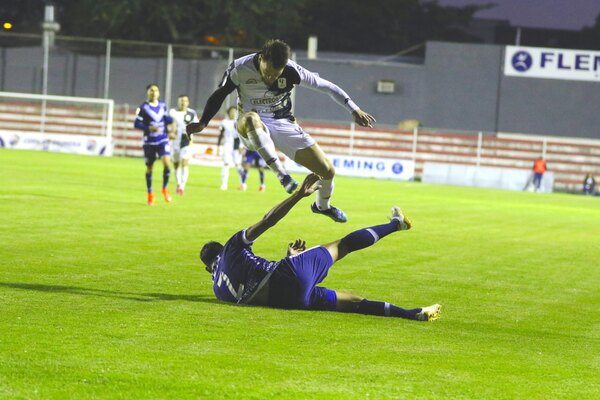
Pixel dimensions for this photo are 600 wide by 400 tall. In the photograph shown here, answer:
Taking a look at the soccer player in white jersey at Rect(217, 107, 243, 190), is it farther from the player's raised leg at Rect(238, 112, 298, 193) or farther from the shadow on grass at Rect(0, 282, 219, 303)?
the shadow on grass at Rect(0, 282, 219, 303)

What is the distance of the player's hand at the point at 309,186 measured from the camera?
1105 cm

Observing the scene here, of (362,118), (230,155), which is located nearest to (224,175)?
(230,155)

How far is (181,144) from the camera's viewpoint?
1121 inches

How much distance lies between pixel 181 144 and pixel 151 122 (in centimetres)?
356

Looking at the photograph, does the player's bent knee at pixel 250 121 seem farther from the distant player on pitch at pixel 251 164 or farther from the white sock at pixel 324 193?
the distant player on pitch at pixel 251 164

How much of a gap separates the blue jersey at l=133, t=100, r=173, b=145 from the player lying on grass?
1440 cm

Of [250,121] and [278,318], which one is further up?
[250,121]

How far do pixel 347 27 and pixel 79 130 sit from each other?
26.6 meters

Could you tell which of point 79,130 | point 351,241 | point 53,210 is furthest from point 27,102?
point 351,241

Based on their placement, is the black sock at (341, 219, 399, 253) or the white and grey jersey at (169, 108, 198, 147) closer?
the black sock at (341, 219, 399, 253)

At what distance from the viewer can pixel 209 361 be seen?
7.81 meters

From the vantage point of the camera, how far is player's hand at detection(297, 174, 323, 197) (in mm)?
11047

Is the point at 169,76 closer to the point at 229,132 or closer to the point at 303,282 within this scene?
the point at 229,132

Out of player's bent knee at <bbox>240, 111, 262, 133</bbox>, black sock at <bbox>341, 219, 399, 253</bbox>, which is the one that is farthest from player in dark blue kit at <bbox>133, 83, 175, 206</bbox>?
black sock at <bbox>341, 219, 399, 253</bbox>
